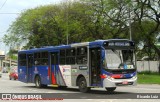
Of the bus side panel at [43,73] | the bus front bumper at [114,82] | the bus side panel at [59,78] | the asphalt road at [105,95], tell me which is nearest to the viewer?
the asphalt road at [105,95]

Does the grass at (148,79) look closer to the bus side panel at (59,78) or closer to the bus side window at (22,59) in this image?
the bus side window at (22,59)

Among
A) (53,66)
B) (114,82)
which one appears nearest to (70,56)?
(53,66)

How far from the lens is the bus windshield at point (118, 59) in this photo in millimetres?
22688

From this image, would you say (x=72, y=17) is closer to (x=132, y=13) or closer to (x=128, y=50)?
(x=132, y=13)

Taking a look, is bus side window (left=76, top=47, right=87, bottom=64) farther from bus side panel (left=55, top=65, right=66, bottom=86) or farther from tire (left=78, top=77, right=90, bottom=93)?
bus side panel (left=55, top=65, right=66, bottom=86)

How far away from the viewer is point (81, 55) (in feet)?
80.6

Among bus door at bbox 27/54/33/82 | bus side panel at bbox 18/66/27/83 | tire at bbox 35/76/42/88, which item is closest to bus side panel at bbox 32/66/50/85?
tire at bbox 35/76/42/88

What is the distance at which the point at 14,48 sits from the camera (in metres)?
93.0

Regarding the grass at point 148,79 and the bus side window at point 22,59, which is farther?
the grass at point 148,79

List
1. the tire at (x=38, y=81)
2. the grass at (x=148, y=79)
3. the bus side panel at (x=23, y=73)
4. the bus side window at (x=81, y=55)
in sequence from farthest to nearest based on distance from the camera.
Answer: the grass at (x=148, y=79) → the bus side panel at (x=23, y=73) → the tire at (x=38, y=81) → the bus side window at (x=81, y=55)

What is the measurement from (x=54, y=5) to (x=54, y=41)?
23.9 ft

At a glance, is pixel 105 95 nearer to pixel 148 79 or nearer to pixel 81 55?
pixel 81 55

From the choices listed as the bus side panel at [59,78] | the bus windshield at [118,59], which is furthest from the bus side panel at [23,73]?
the bus windshield at [118,59]

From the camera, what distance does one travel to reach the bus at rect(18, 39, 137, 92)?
22656 mm
